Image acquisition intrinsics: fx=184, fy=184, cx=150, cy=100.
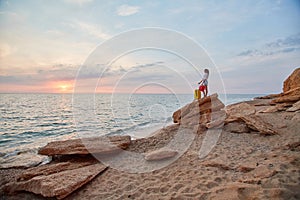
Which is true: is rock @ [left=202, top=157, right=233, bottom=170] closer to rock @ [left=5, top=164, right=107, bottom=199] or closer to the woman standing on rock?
rock @ [left=5, top=164, right=107, bottom=199]

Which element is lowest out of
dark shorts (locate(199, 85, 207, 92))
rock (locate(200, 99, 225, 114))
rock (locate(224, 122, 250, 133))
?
rock (locate(224, 122, 250, 133))

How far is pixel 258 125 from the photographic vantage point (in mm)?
8086

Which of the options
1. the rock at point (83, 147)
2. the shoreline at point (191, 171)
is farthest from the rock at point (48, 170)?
the rock at point (83, 147)

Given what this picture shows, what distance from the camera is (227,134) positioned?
860 centimetres

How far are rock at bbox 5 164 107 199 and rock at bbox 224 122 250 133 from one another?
6.48 metres

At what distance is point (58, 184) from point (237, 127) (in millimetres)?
7952

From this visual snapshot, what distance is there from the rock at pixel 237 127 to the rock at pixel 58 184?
21.3 ft

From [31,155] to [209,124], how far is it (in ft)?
31.2

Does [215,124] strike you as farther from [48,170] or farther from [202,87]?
[48,170]

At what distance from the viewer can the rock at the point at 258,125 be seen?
7.56 meters

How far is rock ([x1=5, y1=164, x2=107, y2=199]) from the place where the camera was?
4.71 m

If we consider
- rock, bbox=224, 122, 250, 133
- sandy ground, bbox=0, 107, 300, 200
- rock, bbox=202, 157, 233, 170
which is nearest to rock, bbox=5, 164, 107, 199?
sandy ground, bbox=0, 107, 300, 200

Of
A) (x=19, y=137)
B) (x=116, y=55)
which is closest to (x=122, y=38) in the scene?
(x=116, y=55)

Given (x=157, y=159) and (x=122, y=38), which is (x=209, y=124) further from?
(x=122, y=38)
